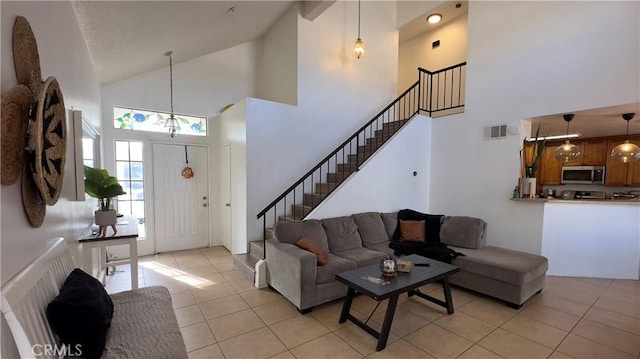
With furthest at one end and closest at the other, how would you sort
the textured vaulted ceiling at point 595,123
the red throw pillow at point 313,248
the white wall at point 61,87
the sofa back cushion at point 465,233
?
the sofa back cushion at point 465,233, the textured vaulted ceiling at point 595,123, the red throw pillow at point 313,248, the white wall at point 61,87

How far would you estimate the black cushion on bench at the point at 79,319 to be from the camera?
1405 mm

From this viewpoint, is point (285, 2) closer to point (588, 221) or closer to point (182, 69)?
point (182, 69)

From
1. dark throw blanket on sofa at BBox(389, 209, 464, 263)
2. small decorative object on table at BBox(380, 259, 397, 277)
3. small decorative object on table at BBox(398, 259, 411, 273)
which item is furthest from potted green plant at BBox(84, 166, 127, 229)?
dark throw blanket on sofa at BBox(389, 209, 464, 263)

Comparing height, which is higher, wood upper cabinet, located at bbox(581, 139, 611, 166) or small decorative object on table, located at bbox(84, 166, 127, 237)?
wood upper cabinet, located at bbox(581, 139, 611, 166)

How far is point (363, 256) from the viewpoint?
3500 mm

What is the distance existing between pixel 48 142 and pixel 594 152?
343 inches

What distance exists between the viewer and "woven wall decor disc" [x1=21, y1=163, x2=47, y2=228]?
1.36m

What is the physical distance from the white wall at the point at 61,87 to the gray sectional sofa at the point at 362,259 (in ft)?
6.52

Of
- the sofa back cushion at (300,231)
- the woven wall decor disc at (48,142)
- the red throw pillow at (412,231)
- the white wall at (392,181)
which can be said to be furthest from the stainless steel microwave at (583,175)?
the woven wall decor disc at (48,142)

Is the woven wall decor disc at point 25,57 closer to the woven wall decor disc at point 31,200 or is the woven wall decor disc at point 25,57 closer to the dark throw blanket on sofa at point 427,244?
the woven wall decor disc at point 31,200

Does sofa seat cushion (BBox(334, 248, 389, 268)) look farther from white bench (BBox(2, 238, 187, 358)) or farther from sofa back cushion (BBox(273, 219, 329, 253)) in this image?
white bench (BBox(2, 238, 187, 358))

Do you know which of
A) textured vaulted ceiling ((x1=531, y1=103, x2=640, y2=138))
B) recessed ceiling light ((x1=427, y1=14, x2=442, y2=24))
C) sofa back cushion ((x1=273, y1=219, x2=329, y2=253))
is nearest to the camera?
sofa back cushion ((x1=273, y1=219, x2=329, y2=253))

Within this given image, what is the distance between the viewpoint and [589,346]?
94.3 inches

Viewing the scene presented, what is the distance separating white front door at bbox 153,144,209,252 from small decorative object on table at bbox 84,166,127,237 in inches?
89.5
